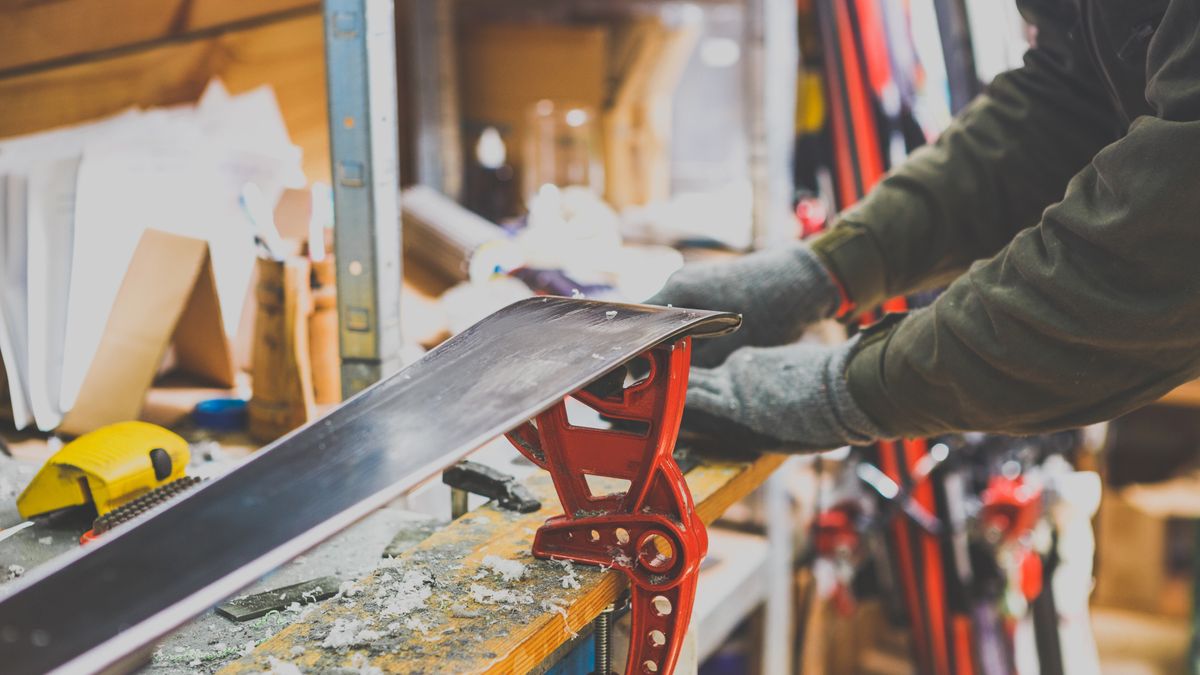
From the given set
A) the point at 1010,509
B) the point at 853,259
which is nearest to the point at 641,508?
the point at 853,259

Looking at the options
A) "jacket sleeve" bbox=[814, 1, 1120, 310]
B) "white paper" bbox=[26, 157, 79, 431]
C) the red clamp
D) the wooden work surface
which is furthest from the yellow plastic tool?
the red clamp

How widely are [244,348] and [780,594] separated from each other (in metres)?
1.07

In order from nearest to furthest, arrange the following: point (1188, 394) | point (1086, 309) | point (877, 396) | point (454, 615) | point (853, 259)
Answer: point (454, 615) < point (1086, 309) < point (877, 396) < point (853, 259) < point (1188, 394)

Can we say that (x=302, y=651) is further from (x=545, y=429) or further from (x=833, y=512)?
(x=833, y=512)

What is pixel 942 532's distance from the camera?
2.21 metres

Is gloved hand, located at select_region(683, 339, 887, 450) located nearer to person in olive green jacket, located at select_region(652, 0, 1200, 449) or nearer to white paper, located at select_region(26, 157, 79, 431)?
person in olive green jacket, located at select_region(652, 0, 1200, 449)

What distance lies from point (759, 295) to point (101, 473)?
2.18 ft

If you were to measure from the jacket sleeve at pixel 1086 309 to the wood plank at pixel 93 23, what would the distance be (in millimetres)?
864

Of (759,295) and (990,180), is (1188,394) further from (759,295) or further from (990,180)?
(759,295)

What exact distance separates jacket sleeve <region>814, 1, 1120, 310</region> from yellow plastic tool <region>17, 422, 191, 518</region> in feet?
2.38

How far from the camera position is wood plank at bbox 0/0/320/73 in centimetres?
103

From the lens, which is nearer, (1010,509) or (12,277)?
(12,277)

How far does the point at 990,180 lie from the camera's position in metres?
1.18

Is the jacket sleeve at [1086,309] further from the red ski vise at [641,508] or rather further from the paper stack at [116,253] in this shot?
the paper stack at [116,253]
